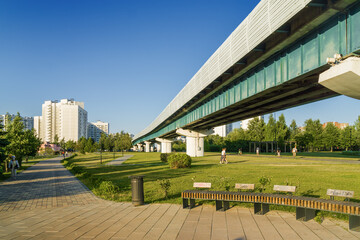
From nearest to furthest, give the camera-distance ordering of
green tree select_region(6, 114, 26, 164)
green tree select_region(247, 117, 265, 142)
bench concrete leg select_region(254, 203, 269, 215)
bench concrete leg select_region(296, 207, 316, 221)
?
1. bench concrete leg select_region(296, 207, 316, 221)
2. bench concrete leg select_region(254, 203, 269, 215)
3. green tree select_region(6, 114, 26, 164)
4. green tree select_region(247, 117, 265, 142)

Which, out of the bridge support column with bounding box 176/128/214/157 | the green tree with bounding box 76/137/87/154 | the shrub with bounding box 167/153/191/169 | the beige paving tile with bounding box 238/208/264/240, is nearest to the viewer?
the beige paving tile with bounding box 238/208/264/240

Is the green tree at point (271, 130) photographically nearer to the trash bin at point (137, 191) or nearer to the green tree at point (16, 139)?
the green tree at point (16, 139)

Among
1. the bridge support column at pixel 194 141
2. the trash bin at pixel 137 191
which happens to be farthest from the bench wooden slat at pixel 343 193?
the bridge support column at pixel 194 141

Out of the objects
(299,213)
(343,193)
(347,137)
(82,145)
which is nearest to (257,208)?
(299,213)

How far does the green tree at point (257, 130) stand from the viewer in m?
78.9

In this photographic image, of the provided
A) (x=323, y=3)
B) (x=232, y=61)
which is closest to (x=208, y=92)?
(x=232, y=61)

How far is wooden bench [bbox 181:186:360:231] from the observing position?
6.46 metres

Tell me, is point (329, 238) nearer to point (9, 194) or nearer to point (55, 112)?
point (9, 194)

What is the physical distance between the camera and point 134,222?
7.55 meters

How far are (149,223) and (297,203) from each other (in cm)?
402

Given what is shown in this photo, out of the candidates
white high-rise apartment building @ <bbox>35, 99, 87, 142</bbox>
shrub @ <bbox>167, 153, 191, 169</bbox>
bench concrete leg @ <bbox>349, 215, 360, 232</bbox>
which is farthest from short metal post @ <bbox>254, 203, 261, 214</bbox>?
white high-rise apartment building @ <bbox>35, 99, 87, 142</bbox>

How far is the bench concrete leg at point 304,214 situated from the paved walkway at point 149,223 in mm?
188

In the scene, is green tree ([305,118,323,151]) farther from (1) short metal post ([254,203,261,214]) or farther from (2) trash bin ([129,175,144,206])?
(2) trash bin ([129,175,144,206])

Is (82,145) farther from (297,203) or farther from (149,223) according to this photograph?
(297,203)
